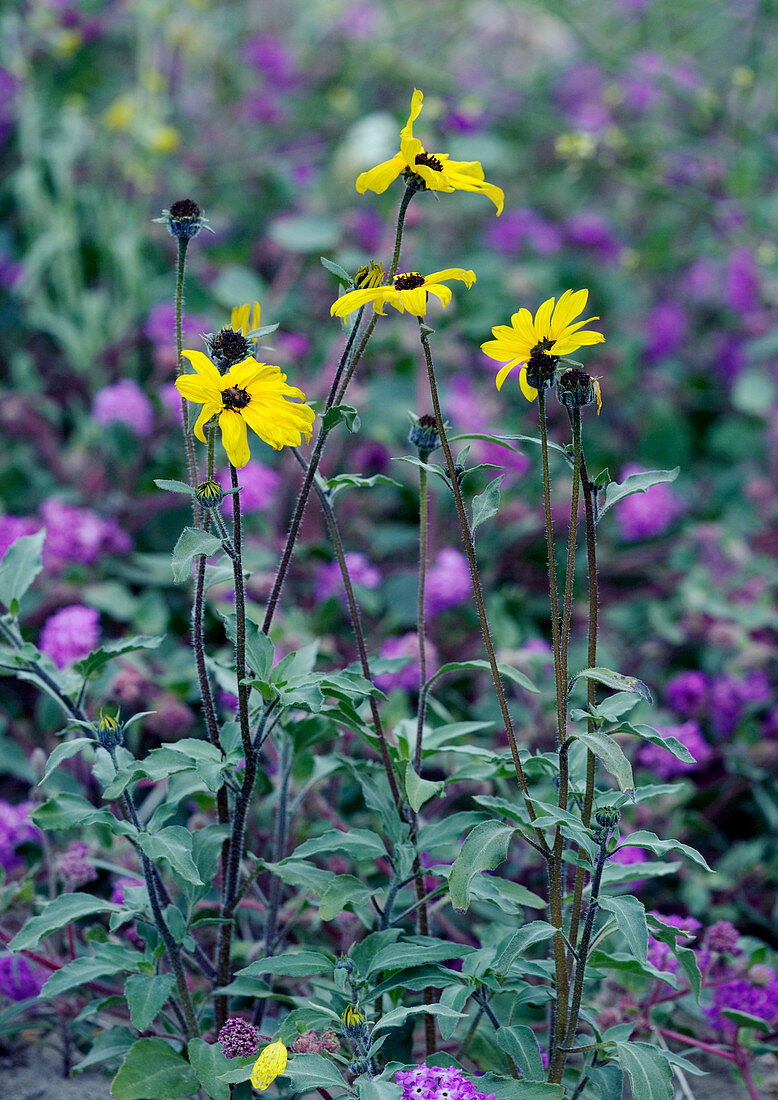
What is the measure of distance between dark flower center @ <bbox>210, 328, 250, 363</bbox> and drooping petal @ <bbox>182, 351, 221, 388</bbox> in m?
0.04

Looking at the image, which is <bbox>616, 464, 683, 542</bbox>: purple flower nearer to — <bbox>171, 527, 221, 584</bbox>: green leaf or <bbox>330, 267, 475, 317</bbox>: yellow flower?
<bbox>330, 267, 475, 317</bbox>: yellow flower

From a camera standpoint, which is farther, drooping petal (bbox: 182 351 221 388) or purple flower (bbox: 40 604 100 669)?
purple flower (bbox: 40 604 100 669)

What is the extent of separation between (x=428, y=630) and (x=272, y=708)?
2.93 feet

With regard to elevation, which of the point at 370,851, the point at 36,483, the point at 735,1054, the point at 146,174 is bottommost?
the point at 735,1054

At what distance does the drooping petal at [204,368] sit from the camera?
770 millimetres

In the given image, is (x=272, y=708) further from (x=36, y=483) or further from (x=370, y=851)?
(x=36, y=483)

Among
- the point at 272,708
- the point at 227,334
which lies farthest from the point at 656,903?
the point at 227,334

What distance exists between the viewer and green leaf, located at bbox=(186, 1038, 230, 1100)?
84cm

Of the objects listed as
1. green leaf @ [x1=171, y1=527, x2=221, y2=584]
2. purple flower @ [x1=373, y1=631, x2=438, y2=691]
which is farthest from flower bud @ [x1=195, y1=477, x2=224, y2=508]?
purple flower @ [x1=373, y1=631, x2=438, y2=691]

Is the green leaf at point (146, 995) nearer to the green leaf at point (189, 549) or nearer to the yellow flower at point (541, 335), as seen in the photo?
the green leaf at point (189, 549)

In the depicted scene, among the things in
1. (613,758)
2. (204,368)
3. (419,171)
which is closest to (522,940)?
(613,758)

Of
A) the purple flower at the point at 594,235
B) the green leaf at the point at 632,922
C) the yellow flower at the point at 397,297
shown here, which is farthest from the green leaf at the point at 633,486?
the purple flower at the point at 594,235

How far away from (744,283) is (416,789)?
6.93 feet

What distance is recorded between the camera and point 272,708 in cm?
89
